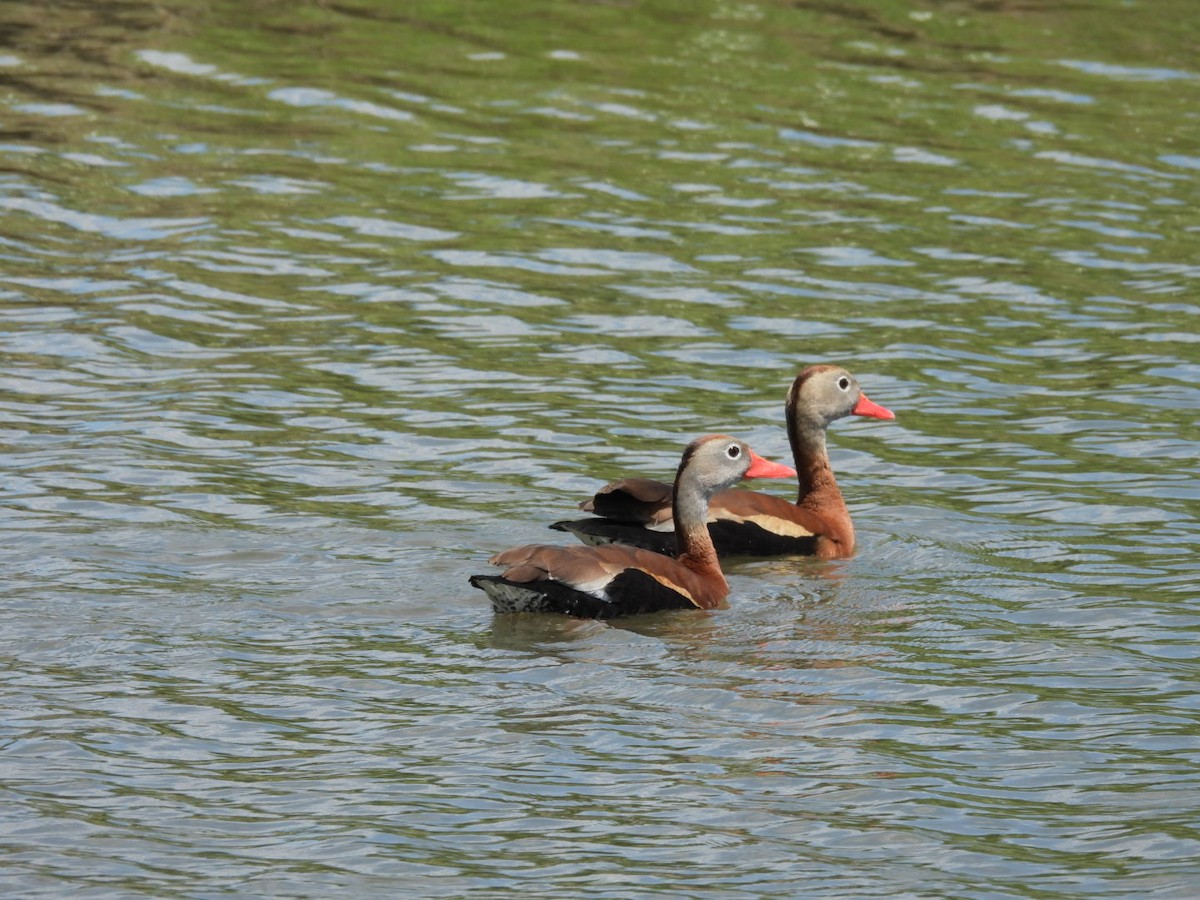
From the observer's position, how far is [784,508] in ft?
40.5

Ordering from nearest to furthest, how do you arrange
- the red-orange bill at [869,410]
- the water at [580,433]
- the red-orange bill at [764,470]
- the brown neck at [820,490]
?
the water at [580,433] → the red-orange bill at [764,470] → the brown neck at [820,490] → the red-orange bill at [869,410]

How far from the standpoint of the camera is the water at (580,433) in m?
7.94

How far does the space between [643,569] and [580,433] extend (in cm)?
306

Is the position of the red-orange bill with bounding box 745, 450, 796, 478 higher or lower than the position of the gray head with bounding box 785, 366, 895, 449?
lower

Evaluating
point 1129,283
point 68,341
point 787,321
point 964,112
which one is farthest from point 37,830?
point 964,112

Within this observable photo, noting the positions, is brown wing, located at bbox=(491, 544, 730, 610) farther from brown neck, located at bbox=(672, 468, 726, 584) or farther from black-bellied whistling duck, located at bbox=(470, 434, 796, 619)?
brown neck, located at bbox=(672, 468, 726, 584)

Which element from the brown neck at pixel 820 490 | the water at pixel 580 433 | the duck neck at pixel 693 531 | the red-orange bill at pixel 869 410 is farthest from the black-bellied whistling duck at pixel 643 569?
the red-orange bill at pixel 869 410

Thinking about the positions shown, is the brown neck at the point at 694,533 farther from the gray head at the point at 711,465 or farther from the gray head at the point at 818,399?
the gray head at the point at 818,399

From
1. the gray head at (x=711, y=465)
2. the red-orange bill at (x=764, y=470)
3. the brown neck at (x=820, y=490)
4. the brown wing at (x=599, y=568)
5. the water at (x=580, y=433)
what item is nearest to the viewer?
the water at (x=580, y=433)

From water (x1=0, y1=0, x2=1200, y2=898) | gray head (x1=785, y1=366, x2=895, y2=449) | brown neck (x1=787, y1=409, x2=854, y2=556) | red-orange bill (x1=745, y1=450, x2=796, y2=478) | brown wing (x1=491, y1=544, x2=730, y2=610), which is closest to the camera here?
water (x1=0, y1=0, x2=1200, y2=898)

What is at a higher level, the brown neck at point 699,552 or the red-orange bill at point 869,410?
the red-orange bill at point 869,410

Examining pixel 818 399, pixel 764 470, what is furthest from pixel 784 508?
pixel 818 399

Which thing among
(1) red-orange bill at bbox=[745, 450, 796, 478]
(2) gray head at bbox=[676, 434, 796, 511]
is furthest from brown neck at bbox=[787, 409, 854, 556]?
(2) gray head at bbox=[676, 434, 796, 511]

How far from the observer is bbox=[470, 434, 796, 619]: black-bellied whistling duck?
10.1 m
